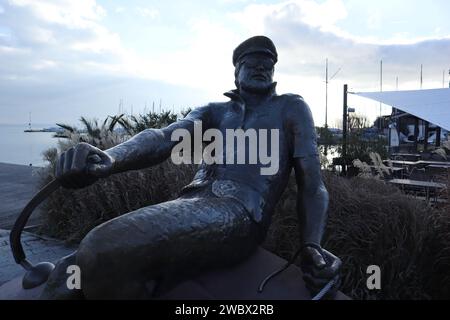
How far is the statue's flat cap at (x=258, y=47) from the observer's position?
220cm

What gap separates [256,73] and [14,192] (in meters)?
8.82

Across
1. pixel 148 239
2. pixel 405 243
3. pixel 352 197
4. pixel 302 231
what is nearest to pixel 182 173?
pixel 352 197

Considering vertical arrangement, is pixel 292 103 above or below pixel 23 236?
above

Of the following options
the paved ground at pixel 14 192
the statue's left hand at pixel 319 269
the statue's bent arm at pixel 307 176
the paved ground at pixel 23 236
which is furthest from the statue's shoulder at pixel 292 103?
the paved ground at pixel 14 192

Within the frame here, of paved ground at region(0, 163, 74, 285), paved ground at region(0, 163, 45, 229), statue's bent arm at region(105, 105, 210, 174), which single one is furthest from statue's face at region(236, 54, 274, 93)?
paved ground at region(0, 163, 45, 229)

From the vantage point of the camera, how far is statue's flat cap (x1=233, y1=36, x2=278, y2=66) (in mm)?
2201

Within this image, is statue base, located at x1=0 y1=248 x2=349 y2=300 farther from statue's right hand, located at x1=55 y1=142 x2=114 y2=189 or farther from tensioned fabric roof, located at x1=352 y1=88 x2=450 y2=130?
tensioned fabric roof, located at x1=352 y1=88 x2=450 y2=130

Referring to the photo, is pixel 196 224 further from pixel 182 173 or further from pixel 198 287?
pixel 182 173

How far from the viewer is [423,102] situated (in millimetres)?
15031

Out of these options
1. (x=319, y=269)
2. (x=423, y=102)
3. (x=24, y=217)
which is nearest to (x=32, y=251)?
(x=24, y=217)

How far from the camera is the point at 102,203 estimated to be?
5348 mm

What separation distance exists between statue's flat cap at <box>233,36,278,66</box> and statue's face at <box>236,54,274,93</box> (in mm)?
27

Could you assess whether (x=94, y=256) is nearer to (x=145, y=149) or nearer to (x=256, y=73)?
(x=145, y=149)
